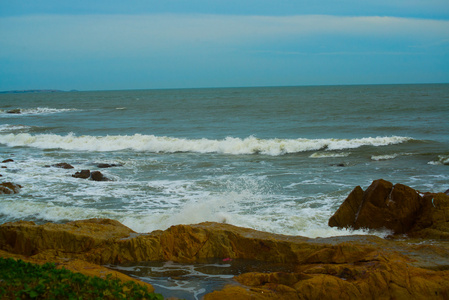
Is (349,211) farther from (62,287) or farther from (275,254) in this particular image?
(62,287)

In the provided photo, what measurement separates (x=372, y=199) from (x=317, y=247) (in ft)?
9.44

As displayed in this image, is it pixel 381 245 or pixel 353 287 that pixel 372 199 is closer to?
pixel 381 245

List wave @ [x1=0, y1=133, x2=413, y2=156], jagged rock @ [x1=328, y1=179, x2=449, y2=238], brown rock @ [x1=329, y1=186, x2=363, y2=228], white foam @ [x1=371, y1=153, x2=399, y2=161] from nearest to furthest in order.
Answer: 1. jagged rock @ [x1=328, y1=179, x2=449, y2=238]
2. brown rock @ [x1=329, y1=186, x2=363, y2=228]
3. white foam @ [x1=371, y1=153, x2=399, y2=161]
4. wave @ [x1=0, y1=133, x2=413, y2=156]

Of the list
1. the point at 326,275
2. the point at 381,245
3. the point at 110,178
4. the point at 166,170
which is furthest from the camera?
the point at 166,170

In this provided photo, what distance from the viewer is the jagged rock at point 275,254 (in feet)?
17.7

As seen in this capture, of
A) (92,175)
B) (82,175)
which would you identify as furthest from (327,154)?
(82,175)

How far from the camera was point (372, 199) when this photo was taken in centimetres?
920

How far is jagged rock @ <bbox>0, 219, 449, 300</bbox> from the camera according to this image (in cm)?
541

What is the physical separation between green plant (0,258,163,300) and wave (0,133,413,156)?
18.9m

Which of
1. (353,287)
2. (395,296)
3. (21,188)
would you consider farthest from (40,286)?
(21,188)

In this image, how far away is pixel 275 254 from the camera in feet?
23.3

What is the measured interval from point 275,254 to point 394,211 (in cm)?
331

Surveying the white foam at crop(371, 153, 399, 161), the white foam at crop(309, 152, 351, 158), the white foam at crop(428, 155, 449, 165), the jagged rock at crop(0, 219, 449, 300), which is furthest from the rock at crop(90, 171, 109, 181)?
the white foam at crop(428, 155, 449, 165)

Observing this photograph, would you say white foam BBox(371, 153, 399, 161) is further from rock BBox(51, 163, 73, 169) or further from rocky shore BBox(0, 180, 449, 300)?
rock BBox(51, 163, 73, 169)
